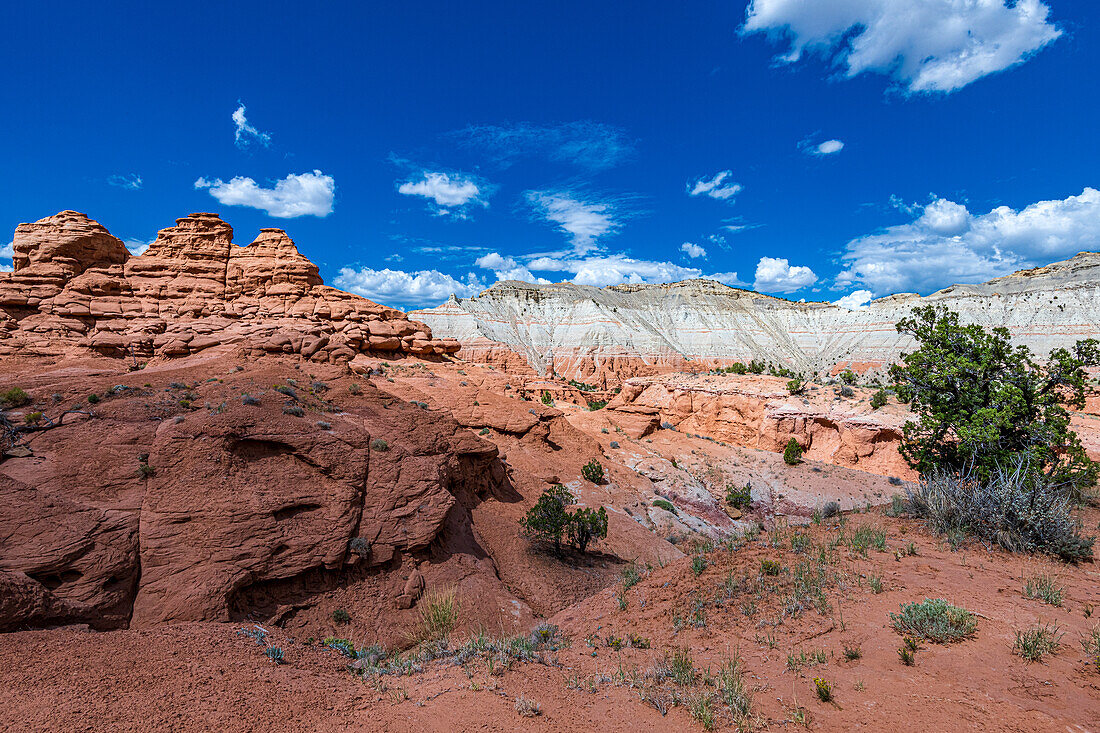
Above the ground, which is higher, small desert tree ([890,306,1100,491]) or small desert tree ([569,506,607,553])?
small desert tree ([890,306,1100,491])

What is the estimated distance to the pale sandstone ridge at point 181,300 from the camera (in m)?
22.2

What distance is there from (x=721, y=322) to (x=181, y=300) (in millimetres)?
→ 90873

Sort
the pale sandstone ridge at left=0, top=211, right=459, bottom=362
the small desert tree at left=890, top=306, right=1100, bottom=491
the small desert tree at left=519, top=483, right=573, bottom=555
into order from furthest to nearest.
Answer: the pale sandstone ridge at left=0, top=211, right=459, bottom=362 < the small desert tree at left=519, top=483, right=573, bottom=555 < the small desert tree at left=890, top=306, right=1100, bottom=491

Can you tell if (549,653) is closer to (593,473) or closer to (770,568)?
(770,568)

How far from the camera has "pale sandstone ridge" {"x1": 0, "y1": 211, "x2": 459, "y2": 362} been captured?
875 inches

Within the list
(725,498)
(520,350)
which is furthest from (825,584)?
(520,350)

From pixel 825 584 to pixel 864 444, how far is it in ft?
83.0

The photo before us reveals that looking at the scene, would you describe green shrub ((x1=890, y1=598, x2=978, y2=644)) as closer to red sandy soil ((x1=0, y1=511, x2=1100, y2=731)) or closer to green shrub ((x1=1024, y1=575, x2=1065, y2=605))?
red sandy soil ((x1=0, y1=511, x2=1100, y2=731))

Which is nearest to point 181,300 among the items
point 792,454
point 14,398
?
point 14,398

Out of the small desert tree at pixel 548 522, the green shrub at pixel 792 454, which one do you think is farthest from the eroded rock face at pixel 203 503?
the green shrub at pixel 792 454

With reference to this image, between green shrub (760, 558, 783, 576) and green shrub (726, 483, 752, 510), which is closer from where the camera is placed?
green shrub (760, 558, 783, 576)

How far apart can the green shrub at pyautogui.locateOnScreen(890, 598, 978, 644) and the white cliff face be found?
63.8 metres

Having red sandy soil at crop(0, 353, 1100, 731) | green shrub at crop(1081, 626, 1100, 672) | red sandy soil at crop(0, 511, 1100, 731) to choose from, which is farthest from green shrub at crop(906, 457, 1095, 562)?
green shrub at crop(1081, 626, 1100, 672)

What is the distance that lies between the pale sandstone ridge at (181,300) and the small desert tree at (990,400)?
78.4 feet
